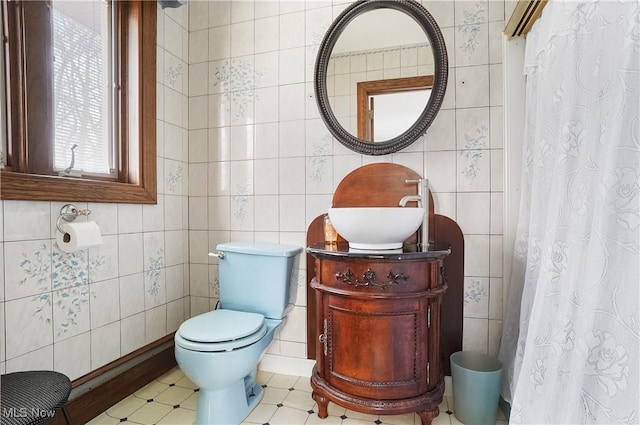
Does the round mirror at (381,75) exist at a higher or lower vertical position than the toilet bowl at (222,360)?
higher

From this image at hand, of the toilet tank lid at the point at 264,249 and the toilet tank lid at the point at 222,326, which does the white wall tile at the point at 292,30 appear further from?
the toilet tank lid at the point at 222,326

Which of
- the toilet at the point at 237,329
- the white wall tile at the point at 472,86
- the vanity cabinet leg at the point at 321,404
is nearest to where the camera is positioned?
the toilet at the point at 237,329

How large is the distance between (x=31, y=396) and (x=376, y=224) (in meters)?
1.19

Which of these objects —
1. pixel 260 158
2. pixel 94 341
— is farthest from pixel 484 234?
pixel 94 341

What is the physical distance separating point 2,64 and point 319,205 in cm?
142

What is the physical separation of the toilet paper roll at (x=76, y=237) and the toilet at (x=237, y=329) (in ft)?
1.72

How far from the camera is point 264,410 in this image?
59.6 inches

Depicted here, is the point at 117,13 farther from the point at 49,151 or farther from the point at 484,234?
the point at 484,234

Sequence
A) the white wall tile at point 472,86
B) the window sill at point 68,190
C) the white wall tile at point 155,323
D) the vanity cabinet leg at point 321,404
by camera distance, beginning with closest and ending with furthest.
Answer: the window sill at point 68,190
the vanity cabinet leg at point 321,404
the white wall tile at point 472,86
the white wall tile at point 155,323

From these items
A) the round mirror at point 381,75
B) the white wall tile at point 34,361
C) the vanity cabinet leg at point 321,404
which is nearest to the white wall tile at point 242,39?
the round mirror at point 381,75

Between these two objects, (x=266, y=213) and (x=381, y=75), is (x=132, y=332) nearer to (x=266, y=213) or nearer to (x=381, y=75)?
(x=266, y=213)

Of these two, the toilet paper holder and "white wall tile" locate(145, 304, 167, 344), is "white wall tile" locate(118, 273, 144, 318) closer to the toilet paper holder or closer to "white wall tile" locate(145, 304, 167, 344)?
"white wall tile" locate(145, 304, 167, 344)

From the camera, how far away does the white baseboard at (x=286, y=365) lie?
1826mm

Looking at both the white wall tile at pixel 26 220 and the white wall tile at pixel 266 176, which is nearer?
the white wall tile at pixel 26 220
